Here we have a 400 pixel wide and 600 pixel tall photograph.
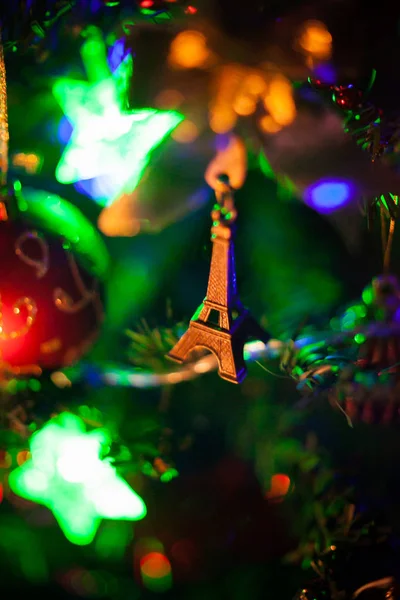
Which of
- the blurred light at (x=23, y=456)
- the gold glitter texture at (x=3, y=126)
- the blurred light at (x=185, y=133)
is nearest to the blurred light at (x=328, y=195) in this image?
the blurred light at (x=185, y=133)

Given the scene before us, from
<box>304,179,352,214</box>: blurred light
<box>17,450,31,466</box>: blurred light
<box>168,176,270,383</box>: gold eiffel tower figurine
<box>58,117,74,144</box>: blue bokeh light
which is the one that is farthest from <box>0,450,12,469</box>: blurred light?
<box>304,179,352,214</box>: blurred light

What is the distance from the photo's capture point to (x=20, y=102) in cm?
58

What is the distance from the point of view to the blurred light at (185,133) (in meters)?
0.53

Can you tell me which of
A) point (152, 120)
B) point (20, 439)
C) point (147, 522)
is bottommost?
point (147, 522)

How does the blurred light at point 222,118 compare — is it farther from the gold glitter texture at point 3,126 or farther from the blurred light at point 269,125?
the gold glitter texture at point 3,126

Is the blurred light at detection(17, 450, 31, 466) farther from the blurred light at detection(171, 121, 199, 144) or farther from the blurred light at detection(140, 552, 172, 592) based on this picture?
the blurred light at detection(171, 121, 199, 144)

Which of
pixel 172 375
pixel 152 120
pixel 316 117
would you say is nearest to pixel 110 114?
pixel 152 120

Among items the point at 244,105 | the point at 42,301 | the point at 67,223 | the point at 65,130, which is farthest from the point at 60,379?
the point at 244,105

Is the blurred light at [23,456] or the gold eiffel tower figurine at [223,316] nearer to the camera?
the gold eiffel tower figurine at [223,316]

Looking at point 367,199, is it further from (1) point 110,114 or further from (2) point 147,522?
(2) point 147,522

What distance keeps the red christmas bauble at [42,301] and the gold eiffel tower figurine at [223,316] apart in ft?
0.42

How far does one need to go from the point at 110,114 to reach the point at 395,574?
67 cm

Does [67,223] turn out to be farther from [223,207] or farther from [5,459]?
[5,459]

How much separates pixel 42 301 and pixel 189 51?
34 centimetres
